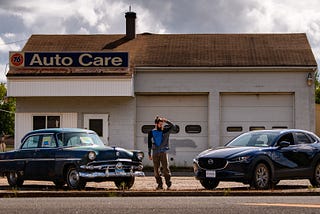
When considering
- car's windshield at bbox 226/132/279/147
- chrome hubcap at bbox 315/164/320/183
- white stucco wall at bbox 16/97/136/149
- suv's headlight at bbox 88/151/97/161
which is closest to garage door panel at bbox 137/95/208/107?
white stucco wall at bbox 16/97/136/149

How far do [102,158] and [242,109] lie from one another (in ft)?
43.5

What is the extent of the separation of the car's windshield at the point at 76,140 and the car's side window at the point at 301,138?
197 inches

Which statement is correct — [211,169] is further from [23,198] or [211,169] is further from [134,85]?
[134,85]

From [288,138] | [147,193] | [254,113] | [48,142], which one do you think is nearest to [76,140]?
[48,142]

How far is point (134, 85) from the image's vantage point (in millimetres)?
30047

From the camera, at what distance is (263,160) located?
698 inches

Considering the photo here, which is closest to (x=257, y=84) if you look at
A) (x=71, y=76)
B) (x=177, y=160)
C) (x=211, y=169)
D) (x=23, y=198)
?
(x=177, y=160)

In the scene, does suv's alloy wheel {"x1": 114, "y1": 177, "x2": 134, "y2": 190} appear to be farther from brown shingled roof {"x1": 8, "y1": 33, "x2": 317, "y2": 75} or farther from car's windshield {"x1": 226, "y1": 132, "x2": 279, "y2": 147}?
brown shingled roof {"x1": 8, "y1": 33, "x2": 317, "y2": 75}

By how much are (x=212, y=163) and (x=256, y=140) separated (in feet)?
5.52

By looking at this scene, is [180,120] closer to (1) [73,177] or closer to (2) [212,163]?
(2) [212,163]

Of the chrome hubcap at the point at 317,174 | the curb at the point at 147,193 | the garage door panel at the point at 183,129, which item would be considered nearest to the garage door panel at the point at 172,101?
the garage door panel at the point at 183,129

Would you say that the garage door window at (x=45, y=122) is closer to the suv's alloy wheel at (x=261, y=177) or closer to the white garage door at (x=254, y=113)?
the white garage door at (x=254, y=113)

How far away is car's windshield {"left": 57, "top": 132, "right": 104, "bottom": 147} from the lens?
18672mm

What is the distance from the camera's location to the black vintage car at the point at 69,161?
57.8ft
